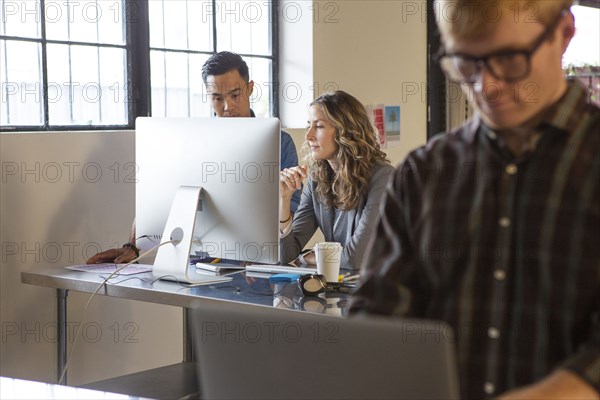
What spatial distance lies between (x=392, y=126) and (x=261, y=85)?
0.97 metres

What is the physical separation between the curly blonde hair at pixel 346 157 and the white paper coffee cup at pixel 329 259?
527mm

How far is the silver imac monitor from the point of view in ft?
8.73

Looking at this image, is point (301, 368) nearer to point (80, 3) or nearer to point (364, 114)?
point (364, 114)

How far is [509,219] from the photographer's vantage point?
47.3 inches

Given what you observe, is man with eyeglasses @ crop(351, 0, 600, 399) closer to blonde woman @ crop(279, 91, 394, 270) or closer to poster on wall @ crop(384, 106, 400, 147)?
blonde woman @ crop(279, 91, 394, 270)

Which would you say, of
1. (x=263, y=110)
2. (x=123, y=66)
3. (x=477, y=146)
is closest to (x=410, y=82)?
(x=263, y=110)

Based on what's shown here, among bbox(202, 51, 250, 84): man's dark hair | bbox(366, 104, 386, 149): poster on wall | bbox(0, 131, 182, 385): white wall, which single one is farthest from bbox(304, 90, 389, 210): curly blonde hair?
bbox(366, 104, 386, 149): poster on wall

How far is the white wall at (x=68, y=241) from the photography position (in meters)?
3.33

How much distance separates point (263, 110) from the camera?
16.3ft

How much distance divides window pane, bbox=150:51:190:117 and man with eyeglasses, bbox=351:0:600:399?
3.14 metres

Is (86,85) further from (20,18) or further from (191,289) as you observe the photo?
(191,289)

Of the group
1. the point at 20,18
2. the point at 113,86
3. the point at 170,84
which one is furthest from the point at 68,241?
the point at 170,84

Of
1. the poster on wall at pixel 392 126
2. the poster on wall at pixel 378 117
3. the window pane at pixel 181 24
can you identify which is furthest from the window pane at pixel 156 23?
the poster on wall at pixel 392 126

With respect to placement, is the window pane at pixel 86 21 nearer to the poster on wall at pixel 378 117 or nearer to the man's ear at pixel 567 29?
the poster on wall at pixel 378 117
